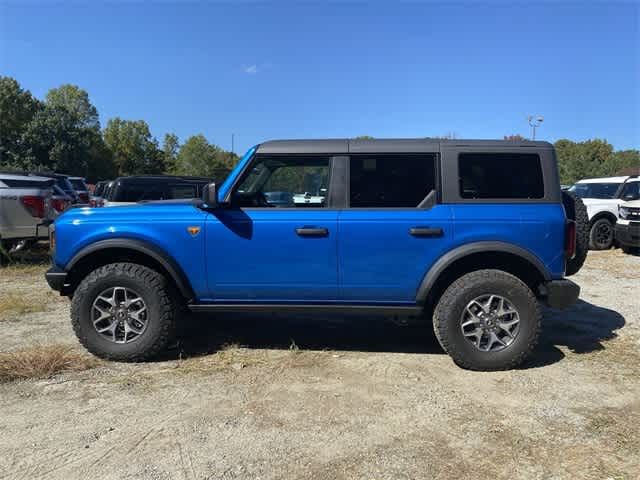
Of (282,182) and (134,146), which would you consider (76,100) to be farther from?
(282,182)

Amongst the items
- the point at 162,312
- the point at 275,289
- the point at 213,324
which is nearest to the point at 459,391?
the point at 275,289

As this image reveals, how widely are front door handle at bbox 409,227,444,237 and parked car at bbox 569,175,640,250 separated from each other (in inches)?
375

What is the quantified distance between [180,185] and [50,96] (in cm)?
7641

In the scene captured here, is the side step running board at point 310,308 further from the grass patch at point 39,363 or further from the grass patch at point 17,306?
the grass patch at point 17,306

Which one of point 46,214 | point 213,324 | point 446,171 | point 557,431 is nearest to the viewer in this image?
point 557,431

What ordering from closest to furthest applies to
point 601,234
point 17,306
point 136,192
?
point 17,306
point 136,192
point 601,234

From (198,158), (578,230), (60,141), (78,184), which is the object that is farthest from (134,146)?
(578,230)

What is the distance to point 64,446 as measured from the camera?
2859mm

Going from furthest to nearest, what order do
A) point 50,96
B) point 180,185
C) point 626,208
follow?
point 50,96 → point 626,208 → point 180,185

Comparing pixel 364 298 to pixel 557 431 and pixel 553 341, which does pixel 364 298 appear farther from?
pixel 553 341

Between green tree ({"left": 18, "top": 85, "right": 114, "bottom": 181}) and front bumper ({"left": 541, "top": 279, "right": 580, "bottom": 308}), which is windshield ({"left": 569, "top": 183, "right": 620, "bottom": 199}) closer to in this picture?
front bumper ({"left": 541, "top": 279, "right": 580, "bottom": 308})

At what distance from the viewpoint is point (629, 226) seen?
1048 centimetres

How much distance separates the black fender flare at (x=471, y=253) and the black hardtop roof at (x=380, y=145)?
85 centimetres

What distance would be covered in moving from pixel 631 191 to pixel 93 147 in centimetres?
4953
